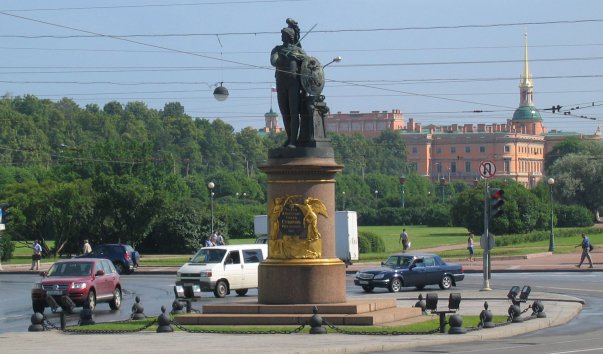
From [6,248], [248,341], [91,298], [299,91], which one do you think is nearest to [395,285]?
[91,298]

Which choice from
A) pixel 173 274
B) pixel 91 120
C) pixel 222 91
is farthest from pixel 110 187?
pixel 91 120

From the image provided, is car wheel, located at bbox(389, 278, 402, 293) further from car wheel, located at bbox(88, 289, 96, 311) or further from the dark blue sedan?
car wheel, located at bbox(88, 289, 96, 311)

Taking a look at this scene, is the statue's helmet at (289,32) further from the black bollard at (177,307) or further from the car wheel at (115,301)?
the car wheel at (115,301)

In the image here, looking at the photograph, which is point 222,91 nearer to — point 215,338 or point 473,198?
point 215,338

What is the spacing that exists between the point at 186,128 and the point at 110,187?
118m

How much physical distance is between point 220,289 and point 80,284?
6.58m

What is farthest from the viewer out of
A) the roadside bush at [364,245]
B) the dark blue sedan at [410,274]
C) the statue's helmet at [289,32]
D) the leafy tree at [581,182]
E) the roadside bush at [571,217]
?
the leafy tree at [581,182]

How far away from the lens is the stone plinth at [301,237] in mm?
27344

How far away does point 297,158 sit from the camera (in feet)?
91.3

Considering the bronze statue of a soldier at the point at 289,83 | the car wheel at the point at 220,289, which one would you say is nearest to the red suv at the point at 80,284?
the car wheel at the point at 220,289

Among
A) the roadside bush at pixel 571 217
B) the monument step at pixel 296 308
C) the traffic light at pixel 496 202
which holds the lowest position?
the monument step at pixel 296 308

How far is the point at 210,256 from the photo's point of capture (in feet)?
135

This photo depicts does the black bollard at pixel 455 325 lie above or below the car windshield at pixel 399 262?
below

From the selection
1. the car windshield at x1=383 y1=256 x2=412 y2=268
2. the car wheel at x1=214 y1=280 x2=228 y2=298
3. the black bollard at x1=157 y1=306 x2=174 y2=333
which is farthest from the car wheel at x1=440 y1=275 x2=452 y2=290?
the black bollard at x1=157 y1=306 x2=174 y2=333
